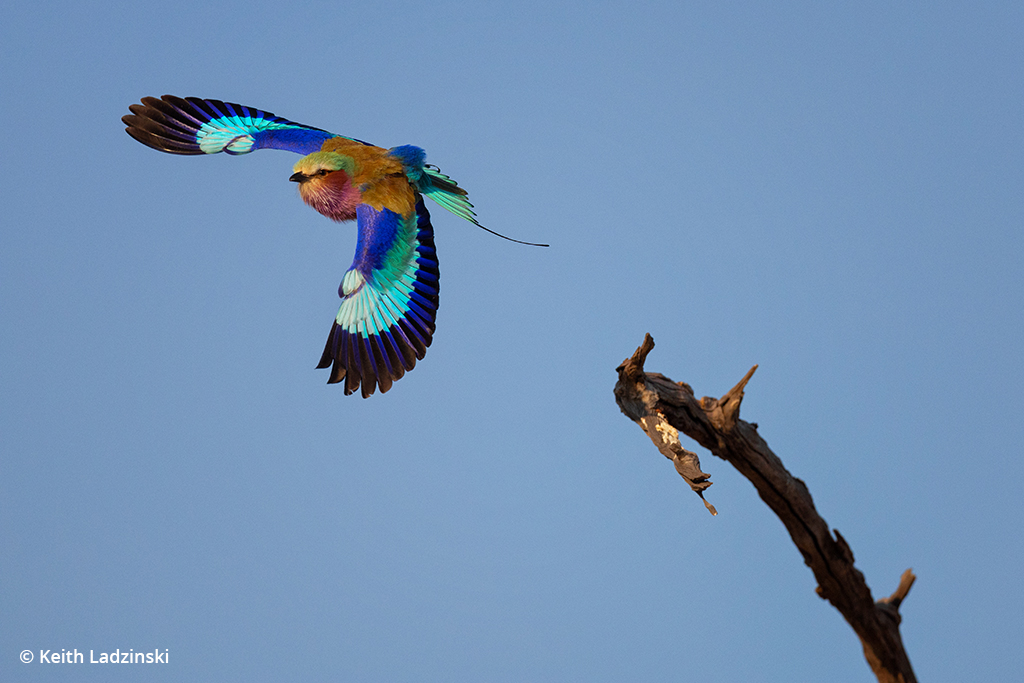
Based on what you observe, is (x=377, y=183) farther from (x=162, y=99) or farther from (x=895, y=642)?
(x=895, y=642)

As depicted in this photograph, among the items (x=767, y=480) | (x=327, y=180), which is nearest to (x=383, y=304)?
(x=327, y=180)

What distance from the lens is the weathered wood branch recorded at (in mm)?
2498

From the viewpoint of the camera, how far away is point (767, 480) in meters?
2.54

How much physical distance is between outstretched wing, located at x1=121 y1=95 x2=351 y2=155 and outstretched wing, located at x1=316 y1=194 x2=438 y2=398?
0.66m

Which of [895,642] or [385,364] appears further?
[385,364]

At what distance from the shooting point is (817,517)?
252 cm

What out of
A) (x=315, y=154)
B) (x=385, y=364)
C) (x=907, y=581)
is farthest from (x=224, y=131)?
(x=907, y=581)

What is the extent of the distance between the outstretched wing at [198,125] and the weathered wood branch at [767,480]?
1.73 meters

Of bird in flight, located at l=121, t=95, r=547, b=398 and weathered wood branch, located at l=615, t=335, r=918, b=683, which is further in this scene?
bird in flight, located at l=121, t=95, r=547, b=398

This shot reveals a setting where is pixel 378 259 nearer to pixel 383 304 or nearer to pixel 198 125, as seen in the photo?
pixel 383 304

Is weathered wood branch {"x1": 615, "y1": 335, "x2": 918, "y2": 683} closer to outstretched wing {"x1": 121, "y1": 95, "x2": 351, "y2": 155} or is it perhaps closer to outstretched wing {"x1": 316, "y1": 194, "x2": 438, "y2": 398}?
outstretched wing {"x1": 316, "y1": 194, "x2": 438, "y2": 398}

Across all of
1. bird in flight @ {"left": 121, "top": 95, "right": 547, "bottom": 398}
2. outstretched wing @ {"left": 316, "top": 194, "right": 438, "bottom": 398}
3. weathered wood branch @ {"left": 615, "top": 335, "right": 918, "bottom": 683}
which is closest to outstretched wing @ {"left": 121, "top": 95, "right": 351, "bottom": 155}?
bird in flight @ {"left": 121, "top": 95, "right": 547, "bottom": 398}

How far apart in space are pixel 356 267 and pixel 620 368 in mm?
1041

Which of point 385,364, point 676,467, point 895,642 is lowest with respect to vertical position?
point 895,642
